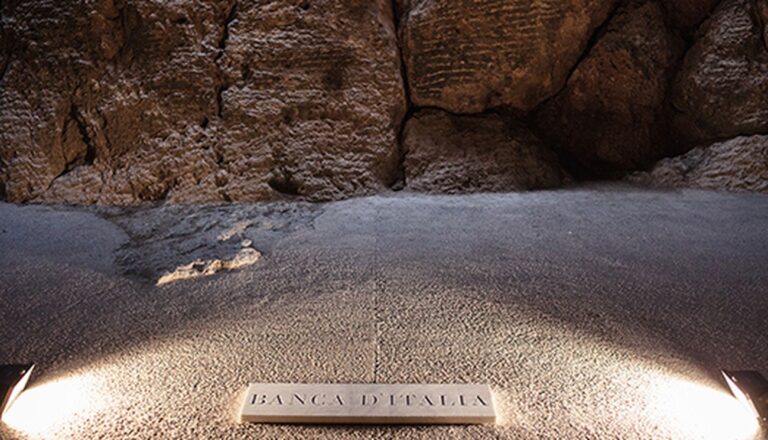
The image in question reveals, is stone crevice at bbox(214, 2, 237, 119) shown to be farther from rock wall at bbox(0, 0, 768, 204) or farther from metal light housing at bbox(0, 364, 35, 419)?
metal light housing at bbox(0, 364, 35, 419)

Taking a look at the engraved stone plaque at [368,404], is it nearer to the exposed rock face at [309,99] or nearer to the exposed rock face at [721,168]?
the exposed rock face at [309,99]

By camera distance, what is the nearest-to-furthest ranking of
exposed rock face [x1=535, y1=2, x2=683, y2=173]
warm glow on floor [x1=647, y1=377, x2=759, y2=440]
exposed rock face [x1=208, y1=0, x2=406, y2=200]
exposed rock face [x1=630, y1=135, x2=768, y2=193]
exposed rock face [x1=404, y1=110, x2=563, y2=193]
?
warm glow on floor [x1=647, y1=377, x2=759, y2=440]
exposed rock face [x1=630, y1=135, x2=768, y2=193]
exposed rock face [x1=208, y1=0, x2=406, y2=200]
exposed rock face [x1=404, y1=110, x2=563, y2=193]
exposed rock face [x1=535, y1=2, x2=683, y2=173]

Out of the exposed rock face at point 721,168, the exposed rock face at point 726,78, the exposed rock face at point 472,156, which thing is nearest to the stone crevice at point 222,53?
the exposed rock face at point 472,156

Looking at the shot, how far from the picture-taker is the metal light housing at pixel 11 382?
42.1 inches

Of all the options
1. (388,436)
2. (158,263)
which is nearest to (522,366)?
(388,436)

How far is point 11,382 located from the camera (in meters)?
1.11

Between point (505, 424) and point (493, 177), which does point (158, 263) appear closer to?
point (505, 424)

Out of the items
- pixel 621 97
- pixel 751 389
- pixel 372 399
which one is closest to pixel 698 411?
pixel 751 389

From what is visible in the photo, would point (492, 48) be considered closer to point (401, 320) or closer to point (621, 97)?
point (621, 97)

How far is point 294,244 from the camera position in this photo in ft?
7.89

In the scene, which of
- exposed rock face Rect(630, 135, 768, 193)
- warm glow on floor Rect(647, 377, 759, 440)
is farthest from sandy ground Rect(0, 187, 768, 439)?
exposed rock face Rect(630, 135, 768, 193)

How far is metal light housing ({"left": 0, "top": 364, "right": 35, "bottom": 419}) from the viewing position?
1.07 m

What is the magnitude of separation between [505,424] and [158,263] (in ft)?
5.49

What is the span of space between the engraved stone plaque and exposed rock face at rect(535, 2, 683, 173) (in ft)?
11.5
